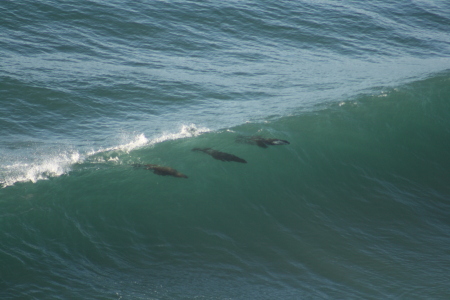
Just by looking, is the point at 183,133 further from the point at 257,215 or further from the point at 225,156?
the point at 257,215

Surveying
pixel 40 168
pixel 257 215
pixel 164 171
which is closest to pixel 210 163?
pixel 164 171

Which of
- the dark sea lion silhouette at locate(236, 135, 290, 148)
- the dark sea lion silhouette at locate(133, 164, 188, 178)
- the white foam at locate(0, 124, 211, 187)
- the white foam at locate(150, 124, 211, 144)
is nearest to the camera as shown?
the white foam at locate(0, 124, 211, 187)

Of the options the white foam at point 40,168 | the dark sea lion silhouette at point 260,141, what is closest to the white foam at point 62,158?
the white foam at point 40,168

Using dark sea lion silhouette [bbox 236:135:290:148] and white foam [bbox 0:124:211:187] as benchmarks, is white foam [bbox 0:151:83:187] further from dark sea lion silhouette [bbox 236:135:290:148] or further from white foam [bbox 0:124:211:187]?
dark sea lion silhouette [bbox 236:135:290:148]

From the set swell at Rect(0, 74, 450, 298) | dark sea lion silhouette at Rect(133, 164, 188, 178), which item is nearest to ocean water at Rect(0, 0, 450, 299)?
swell at Rect(0, 74, 450, 298)

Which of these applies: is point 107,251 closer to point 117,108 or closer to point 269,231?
point 269,231

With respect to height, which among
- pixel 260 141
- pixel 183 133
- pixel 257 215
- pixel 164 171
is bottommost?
pixel 257 215

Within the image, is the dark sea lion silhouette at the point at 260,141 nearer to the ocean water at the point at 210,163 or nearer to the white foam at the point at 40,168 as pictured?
the ocean water at the point at 210,163

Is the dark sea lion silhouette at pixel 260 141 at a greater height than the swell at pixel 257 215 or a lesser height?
greater
